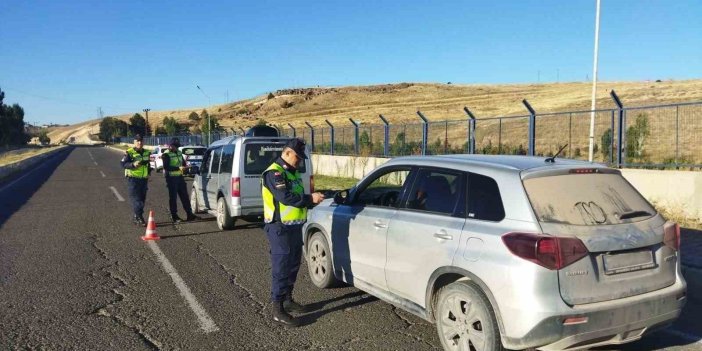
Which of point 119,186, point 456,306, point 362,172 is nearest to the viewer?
point 456,306

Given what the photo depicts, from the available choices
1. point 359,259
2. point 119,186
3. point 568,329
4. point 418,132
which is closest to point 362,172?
point 418,132

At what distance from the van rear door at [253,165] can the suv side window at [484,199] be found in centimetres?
607

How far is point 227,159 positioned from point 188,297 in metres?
4.61

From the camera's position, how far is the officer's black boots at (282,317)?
16.4 ft

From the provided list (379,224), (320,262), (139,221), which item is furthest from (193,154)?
(379,224)

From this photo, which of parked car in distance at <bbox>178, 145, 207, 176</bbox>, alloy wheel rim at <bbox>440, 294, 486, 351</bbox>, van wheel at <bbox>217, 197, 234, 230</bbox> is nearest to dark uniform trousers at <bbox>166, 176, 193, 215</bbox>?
van wheel at <bbox>217, 197, 234, 230</bbox>

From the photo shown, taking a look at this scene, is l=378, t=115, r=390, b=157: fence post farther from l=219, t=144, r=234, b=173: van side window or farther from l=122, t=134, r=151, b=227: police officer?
l=122, t=134, r=151, b=227: police officer

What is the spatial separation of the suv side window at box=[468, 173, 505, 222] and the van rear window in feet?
20.0

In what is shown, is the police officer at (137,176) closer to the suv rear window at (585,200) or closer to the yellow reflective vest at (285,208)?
the yellow reflective vest at (285,208)

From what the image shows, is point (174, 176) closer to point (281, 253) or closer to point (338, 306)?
point (338, 306)

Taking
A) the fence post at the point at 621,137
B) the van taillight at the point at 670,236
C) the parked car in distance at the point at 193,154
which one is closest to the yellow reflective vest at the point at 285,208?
the van taillight at the point at 670,236

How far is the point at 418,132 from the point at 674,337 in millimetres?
15950

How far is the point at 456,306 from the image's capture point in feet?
13.3

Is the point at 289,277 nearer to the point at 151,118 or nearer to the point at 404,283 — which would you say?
the point at 404,283
